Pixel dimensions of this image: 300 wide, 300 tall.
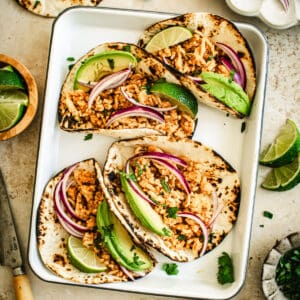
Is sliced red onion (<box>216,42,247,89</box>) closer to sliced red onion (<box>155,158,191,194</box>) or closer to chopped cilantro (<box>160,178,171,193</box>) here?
sliced red onion (<box>155,158,191,194</box>)

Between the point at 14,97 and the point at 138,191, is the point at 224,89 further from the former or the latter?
the point at 14,97

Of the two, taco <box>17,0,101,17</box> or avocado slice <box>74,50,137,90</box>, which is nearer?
avocado slice <box>74,50,137,90</box>

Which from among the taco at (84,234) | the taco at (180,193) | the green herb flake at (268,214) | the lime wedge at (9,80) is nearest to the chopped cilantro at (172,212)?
the taco at (180,193)

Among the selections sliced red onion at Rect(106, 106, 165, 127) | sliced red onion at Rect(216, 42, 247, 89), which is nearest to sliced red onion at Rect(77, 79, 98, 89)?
sliced red onion at Rect(106, 106, 165, 127)

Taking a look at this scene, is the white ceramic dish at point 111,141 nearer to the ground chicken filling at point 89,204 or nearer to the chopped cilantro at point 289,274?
the ground chicken filling at point 89,204

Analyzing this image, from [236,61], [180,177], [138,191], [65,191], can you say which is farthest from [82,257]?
[236,61]

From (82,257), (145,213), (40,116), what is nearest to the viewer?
(145,213)
